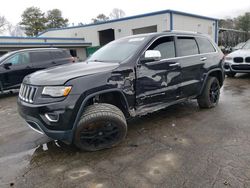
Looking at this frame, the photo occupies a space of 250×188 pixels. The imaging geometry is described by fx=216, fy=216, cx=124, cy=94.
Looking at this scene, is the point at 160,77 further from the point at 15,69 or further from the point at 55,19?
the point at 55,19

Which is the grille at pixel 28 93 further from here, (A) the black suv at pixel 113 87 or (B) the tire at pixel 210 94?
(B) the tire at pixel 210 94

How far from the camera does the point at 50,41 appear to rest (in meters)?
23.1

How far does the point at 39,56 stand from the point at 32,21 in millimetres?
39336

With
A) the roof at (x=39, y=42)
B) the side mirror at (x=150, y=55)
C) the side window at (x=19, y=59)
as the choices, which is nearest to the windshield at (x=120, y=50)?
the side mirror at (x=150, y=55)

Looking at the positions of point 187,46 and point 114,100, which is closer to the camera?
point 114,100

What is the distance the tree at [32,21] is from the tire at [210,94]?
44309mm

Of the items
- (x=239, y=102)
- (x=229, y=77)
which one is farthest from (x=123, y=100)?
(x=229, y=77)

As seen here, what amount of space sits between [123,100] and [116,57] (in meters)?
0.90

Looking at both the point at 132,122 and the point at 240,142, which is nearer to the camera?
the point at 240,142

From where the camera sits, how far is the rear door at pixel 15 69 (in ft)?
25.6

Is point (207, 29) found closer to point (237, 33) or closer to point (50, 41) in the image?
point (237, 33)

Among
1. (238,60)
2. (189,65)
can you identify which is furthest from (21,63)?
(238,60)

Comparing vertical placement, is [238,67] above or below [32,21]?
Result: below

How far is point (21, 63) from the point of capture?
8.21 meters
